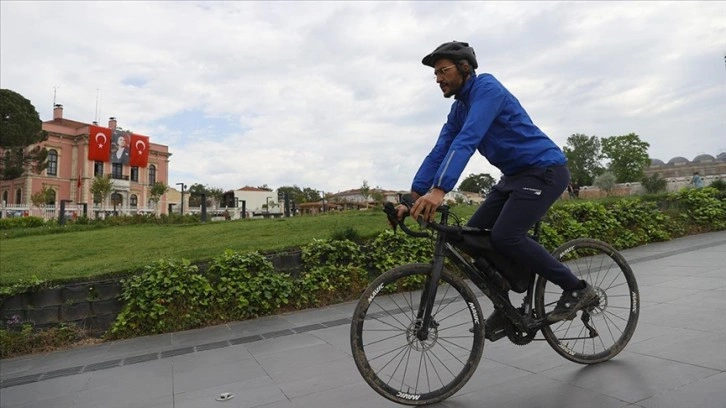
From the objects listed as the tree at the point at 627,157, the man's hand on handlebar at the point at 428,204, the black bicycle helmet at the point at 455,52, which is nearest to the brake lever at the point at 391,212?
the man's hand on handlebar at the point at 428,204

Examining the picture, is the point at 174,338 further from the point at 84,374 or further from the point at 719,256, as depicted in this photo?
the point at 719,256

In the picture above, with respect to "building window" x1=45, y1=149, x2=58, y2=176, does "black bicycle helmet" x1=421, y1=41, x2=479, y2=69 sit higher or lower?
lower

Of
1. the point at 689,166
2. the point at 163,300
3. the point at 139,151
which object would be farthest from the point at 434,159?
the point at 689,166

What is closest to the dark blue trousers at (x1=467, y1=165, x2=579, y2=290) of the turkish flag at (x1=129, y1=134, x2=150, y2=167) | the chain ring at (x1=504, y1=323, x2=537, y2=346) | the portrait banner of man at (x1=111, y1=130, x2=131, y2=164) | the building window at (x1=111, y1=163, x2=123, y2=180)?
the chain ring at (x1=504, y1=323, x2=537, y2=346)

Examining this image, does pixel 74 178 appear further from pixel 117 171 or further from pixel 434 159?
pixel 434 159

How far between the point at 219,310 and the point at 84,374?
5.58 feet

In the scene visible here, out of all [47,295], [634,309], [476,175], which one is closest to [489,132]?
[634,309]

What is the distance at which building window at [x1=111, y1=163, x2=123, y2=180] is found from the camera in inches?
2267

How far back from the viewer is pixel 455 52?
2.54 meters

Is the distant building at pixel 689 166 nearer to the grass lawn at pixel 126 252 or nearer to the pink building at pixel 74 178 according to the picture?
the pink building at pixel 74 178

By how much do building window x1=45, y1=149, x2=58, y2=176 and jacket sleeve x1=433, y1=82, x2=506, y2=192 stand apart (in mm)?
60773

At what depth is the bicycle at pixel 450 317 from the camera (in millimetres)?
2453

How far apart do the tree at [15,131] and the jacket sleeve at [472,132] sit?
153 feet

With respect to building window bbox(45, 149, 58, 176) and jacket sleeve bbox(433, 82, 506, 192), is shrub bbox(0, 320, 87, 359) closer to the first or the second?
jacket sleeve bbox(433, 82, 506, 192)
